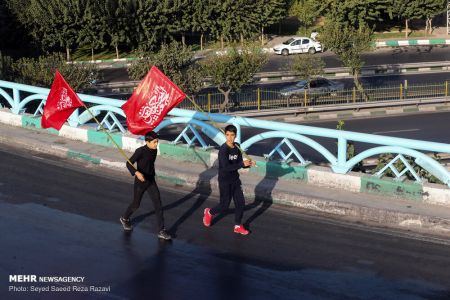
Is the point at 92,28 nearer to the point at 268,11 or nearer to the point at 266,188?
the point at 268,11

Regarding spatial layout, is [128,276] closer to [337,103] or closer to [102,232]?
[102,232]

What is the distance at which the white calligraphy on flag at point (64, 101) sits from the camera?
11633 millimetres

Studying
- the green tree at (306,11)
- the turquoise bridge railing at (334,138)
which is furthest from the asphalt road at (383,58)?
the turquoise bridge railing at (334,138)

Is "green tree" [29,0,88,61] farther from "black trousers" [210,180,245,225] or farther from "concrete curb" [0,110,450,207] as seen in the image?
"black trousers" [210,180,245,225]

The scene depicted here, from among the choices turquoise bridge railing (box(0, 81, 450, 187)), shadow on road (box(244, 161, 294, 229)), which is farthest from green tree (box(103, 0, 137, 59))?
shadow on road (box(244, 161, 294, 229))

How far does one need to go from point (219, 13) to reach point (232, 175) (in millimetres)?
42028

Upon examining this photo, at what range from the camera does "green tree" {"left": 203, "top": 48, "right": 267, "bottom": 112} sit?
102 ft

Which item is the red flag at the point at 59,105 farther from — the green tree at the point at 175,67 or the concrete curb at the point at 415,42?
the concrete curb at the point at 415,42

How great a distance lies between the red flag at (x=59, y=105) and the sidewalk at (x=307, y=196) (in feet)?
5.75

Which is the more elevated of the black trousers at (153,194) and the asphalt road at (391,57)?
the asphalt road at (391,57)

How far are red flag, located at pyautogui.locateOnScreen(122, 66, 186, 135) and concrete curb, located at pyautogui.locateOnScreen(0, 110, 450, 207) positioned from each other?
54.0 inches

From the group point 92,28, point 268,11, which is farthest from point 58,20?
point 268,11

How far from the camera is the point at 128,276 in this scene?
27.3 feet

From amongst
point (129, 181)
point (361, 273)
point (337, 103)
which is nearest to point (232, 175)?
point (361, 273)
